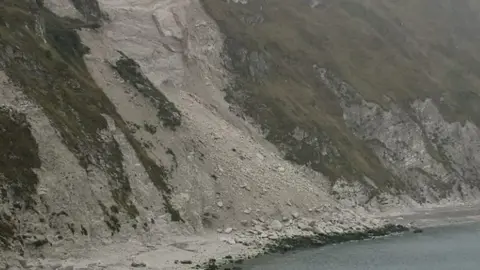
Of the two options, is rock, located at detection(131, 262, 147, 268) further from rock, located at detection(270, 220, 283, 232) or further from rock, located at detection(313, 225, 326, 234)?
rock, located at detection(313, 225, 326, 234)

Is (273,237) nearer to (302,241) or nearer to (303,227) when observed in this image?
(302,241)

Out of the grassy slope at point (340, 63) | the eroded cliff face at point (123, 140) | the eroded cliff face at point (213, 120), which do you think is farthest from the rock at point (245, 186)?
the grassy slope at point (340, 63)

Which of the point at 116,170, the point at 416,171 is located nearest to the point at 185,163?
the point at 116,170

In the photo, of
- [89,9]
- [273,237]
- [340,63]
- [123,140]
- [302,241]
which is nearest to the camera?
[123,140]

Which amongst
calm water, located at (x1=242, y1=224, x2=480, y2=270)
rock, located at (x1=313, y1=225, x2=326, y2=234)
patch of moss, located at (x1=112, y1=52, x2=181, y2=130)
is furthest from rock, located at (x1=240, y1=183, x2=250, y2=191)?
calm water, located at (x1=242, y1=224, x2=480, y2=270)

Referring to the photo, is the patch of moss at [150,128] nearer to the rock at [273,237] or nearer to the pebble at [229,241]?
the pebble at [229,241]

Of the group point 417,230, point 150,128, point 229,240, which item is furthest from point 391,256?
point 150,128
